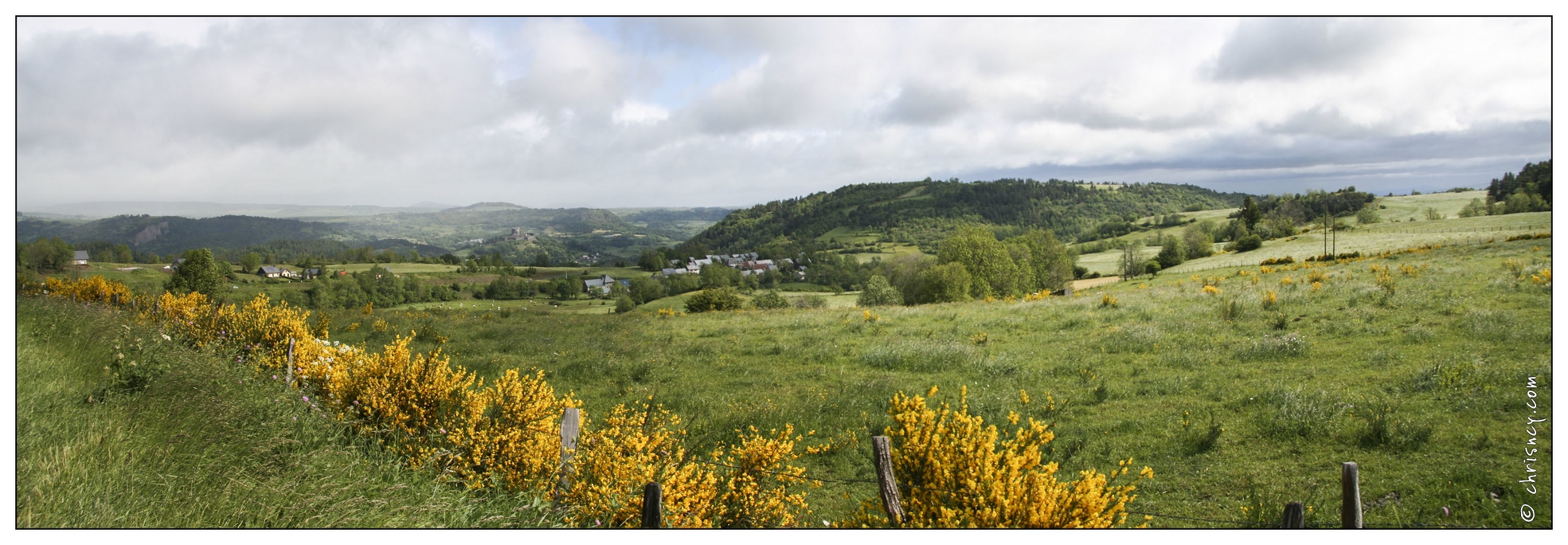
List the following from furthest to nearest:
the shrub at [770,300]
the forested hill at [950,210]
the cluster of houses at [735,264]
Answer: the forested hill at [950,210]
the cluster of houses at [735,264]
the shrub at [770,300]

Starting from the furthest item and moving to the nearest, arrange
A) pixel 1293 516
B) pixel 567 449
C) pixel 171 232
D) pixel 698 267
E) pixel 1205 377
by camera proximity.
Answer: pixel 698 267, pixel 171 232, pixel 1205 377, pixel 567 449, pixel 1293 516

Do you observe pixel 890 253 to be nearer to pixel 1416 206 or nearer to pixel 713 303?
pixel 1416 206

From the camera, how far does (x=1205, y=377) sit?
8.36 metres

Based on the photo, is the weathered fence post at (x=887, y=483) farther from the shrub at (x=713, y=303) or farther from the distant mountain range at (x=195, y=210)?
the shrub at (x=713, y=303)

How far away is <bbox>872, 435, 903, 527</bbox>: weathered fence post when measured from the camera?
358cm

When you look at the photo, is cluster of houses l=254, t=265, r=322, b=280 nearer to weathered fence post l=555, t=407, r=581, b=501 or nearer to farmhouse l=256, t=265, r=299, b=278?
farmhouse l=256, t=265, r=299, b=278

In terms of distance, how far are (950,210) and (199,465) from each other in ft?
523

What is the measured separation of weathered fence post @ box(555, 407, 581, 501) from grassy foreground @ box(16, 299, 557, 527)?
25 cm

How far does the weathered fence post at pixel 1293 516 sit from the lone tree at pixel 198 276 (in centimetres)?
1747

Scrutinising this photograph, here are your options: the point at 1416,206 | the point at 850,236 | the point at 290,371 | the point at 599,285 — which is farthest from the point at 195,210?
the point at 850,236

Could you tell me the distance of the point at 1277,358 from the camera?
869 centimetres

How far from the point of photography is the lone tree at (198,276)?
12.3 m

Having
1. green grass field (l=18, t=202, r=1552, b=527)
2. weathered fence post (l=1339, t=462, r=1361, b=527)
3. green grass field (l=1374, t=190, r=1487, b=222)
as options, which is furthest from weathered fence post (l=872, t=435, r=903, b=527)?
green grass field (l=1374, t=190, r=1487, b=222)

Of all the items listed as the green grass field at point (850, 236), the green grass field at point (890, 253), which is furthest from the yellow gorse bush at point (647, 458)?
the green grass field at point (850, 236)
